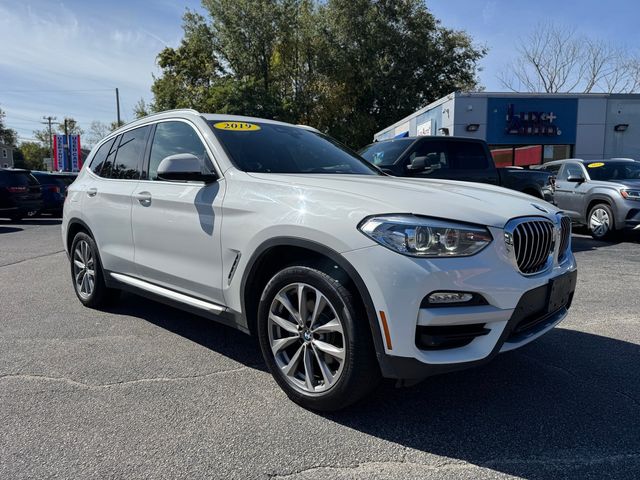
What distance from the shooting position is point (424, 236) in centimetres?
246

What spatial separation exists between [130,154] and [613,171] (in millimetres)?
9889

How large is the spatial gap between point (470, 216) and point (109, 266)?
331 cm

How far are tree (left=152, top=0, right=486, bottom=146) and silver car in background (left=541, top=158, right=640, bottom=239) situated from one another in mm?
22999

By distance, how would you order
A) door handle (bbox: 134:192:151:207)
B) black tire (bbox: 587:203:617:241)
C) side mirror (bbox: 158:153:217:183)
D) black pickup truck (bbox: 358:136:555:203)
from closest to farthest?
side mirror (bbox: 158:153:217:183) → door handle (bbox: 134:192:151:207) → black pickup truck (bbox: 358:136:555:203) → black tire (bbox: 587:203:617:241)

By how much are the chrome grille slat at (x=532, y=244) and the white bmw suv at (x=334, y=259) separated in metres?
0.01

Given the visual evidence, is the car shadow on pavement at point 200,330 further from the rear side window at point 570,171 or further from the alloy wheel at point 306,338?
the rear side window at point 570,171

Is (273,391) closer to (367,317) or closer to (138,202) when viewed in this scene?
(367,317)

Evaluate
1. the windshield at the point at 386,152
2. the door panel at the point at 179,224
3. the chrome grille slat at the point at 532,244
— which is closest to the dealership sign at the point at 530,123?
the windshield at the point at 386,152

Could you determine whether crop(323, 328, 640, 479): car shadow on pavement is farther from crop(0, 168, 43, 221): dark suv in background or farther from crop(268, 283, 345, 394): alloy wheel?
crop(0, 168, 43, 221): dark suv in background

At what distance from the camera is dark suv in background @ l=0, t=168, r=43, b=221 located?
14844 mm

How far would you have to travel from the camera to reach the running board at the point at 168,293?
3360mm

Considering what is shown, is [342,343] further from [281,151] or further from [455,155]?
[455,155]

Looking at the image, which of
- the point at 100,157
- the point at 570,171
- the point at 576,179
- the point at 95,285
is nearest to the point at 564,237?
the point at 95,285

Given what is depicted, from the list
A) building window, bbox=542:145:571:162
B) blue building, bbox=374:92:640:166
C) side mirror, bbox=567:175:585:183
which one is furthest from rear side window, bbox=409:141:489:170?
building window, bbox=542:145:571:162
